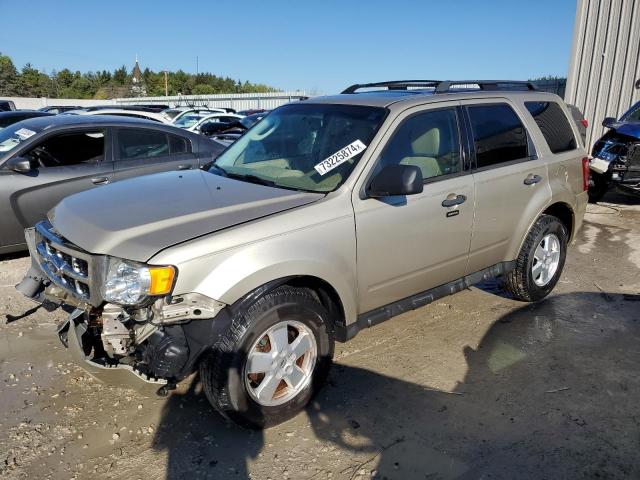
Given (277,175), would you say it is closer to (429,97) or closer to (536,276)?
(429,97)

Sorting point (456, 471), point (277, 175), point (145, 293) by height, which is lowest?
point (456, 471)

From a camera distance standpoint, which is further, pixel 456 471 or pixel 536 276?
pixel 536 276

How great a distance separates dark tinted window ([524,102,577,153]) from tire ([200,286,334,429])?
2.74 metres

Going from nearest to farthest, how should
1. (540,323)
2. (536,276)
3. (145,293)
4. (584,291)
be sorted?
(145,293) < (540,323) < (536,276) < (584,291)

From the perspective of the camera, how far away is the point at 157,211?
2869 millimetres

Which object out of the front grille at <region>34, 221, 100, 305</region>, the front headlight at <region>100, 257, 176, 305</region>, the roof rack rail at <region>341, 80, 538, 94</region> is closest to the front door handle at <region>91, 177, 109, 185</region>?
the front grille at <region>34, 221, 100, 305</region>

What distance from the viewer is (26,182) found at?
17.3 ft

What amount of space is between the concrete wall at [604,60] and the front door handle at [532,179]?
966cm

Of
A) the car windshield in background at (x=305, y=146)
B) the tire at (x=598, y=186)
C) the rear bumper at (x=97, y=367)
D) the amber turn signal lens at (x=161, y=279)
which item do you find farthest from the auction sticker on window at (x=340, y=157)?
the tire at (x=598, y=186)

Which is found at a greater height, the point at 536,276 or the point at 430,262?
the point at 430,262

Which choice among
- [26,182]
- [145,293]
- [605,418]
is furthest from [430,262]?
[26,182]

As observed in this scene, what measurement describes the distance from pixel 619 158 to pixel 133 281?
8665mm

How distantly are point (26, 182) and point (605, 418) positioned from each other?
5.44 metres

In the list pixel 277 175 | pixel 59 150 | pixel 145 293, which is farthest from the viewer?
pixel 59 150
